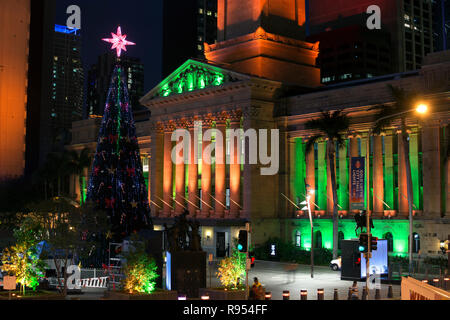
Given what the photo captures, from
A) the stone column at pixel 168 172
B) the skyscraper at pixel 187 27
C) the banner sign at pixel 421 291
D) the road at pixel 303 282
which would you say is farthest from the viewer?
the skyscraper at pixel 187 27

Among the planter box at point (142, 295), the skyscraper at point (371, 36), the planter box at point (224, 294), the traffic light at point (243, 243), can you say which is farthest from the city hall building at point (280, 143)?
the skyscraper at point (371, 36)

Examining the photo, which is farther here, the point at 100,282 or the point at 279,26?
the point at 279,26

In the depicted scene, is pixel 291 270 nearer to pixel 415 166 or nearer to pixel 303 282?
pixel 303 282

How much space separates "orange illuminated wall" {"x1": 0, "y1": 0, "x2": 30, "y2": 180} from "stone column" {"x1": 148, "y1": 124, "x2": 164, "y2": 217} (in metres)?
17.5

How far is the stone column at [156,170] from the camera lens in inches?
3334

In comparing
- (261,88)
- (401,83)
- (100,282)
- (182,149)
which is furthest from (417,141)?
(100,282)

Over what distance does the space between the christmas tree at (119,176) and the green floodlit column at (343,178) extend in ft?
101

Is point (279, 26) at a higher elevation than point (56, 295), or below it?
higher

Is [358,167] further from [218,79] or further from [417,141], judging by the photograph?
[218,79]

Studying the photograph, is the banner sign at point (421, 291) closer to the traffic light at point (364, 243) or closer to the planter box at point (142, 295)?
the traffic light at point (364, 243)

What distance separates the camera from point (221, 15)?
87188mm

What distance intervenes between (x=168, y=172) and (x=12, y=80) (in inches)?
940

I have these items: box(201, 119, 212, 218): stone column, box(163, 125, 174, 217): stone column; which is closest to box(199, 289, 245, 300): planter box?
box(201, 119, 212, 218): stone column
